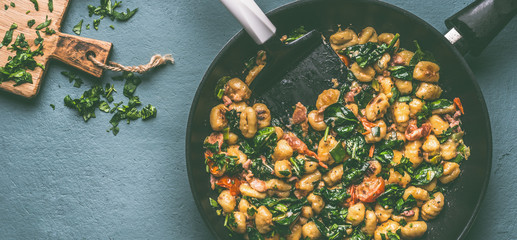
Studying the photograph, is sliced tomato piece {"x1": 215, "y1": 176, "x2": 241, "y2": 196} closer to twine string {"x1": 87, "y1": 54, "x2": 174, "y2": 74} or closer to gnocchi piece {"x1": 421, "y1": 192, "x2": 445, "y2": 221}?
twine string {"x1": 87, "y1": 54, "x2": 174, "y2": 74}

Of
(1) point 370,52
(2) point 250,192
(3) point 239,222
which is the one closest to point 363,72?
(1) point 370,52

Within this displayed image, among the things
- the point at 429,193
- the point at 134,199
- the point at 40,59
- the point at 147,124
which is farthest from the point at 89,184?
the point at 429,193

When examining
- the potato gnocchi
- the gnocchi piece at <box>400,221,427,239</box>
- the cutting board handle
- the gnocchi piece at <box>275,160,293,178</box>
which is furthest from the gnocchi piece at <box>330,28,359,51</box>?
the cutting board handle

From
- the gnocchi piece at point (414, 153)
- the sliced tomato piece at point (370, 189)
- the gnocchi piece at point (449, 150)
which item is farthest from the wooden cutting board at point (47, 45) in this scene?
the gnocchi piece at point (449, 150)

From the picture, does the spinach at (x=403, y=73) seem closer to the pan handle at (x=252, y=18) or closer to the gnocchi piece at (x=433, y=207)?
the gnocchi piece at (x=433, y=207)

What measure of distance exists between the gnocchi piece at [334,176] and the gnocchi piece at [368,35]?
3.24ft

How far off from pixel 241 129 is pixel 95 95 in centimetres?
123

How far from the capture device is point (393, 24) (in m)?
3.06

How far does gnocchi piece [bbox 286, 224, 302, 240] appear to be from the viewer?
3049 millimetres

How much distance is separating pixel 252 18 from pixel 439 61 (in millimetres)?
1483

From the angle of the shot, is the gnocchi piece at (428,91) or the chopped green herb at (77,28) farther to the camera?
the chopped green herb at (77,28)

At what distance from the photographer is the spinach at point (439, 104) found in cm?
311

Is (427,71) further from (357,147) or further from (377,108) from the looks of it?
(357,147)

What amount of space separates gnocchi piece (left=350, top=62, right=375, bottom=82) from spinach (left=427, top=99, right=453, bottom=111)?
51cm
